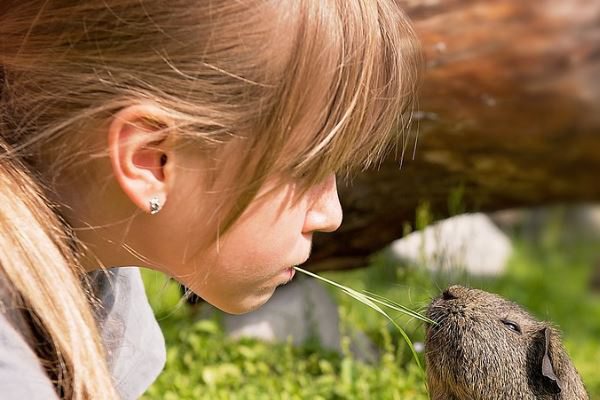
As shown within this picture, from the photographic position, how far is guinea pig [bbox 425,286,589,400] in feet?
8.71

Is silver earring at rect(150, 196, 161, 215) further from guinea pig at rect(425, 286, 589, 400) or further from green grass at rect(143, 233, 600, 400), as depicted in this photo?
guinea pig at rect(425, 286, 589, 400)

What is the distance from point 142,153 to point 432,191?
7.59 ft

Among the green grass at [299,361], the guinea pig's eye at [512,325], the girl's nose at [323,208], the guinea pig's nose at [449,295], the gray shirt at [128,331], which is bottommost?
the green grass at [299,361]

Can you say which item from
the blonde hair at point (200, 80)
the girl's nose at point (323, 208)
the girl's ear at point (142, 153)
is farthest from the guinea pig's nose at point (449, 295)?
the girl's ear at point (142, 153)

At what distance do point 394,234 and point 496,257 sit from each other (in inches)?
110

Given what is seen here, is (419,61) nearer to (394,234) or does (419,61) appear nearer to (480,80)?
(480,80)

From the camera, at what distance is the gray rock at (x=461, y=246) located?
4.08m

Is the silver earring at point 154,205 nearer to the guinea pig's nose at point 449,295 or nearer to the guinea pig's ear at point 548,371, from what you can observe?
the guinea pig's nose at point 449,295

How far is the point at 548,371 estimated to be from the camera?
2621 millimetres

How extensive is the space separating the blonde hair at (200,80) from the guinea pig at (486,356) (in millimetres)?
800

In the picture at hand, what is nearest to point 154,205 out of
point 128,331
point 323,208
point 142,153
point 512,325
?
point 142,153

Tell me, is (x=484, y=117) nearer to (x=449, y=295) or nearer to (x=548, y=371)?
(x=449, y=295)

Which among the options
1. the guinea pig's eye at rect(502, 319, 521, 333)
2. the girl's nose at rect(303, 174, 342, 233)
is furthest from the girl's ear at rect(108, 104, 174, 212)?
the guinea pig's eye at rect(502, 319, 521, 333)

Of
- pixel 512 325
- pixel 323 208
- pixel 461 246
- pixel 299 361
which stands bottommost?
pixel 299 361
